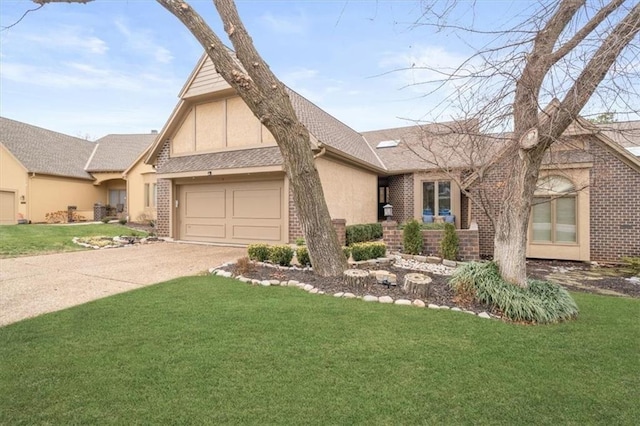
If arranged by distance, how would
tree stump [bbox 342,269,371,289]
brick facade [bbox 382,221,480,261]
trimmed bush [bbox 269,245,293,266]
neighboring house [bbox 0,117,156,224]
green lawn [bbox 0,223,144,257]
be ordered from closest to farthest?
1. tree stump [bbox 342,269,371,289]
2. trimmed bush [bbox 269,245,293,266]
3. brick facade [bbox 382,221,480,261]
4. green lawn [bbox 0,223,144,257]
5. neighboring house [bbox 0,117,156,224]

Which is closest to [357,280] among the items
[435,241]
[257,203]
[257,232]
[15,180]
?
[435,241]

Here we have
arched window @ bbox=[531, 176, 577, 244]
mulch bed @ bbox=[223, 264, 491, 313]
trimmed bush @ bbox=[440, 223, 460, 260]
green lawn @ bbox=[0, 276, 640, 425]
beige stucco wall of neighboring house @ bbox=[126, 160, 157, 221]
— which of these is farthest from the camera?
beige stucco wall of neighboring house @ bbox=[126, 160, 157, 221]

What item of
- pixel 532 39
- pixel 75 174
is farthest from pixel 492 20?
pixel 75 174

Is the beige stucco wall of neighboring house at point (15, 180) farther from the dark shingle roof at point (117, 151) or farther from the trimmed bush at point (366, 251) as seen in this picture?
the trimmed bush at point (366, 251)

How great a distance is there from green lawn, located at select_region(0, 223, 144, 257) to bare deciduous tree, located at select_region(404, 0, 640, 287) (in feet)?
40.3

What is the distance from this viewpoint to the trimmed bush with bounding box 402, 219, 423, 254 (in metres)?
9.34

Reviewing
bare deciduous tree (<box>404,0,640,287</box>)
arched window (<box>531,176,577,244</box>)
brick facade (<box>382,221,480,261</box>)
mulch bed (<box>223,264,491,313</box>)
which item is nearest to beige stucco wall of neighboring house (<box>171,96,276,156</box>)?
brick facade (<box>382,221,480,261</box>)

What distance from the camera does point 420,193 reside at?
14805mm

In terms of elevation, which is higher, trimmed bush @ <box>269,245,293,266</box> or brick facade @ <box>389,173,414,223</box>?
brick facade @ <box>389,173,414,223</box>

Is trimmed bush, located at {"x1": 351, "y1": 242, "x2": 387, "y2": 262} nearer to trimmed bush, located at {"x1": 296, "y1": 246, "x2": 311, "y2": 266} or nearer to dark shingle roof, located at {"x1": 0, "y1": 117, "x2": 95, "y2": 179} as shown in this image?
trimmed bush, located at {"x1": 296, "y1": 246, "x2": 311, "y2": 266}

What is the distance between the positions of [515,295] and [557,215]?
7281 millimetres

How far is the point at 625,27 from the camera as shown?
142 inches

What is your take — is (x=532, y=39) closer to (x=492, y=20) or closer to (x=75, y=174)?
(x=492, y=20)

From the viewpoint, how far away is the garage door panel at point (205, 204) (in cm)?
1265
